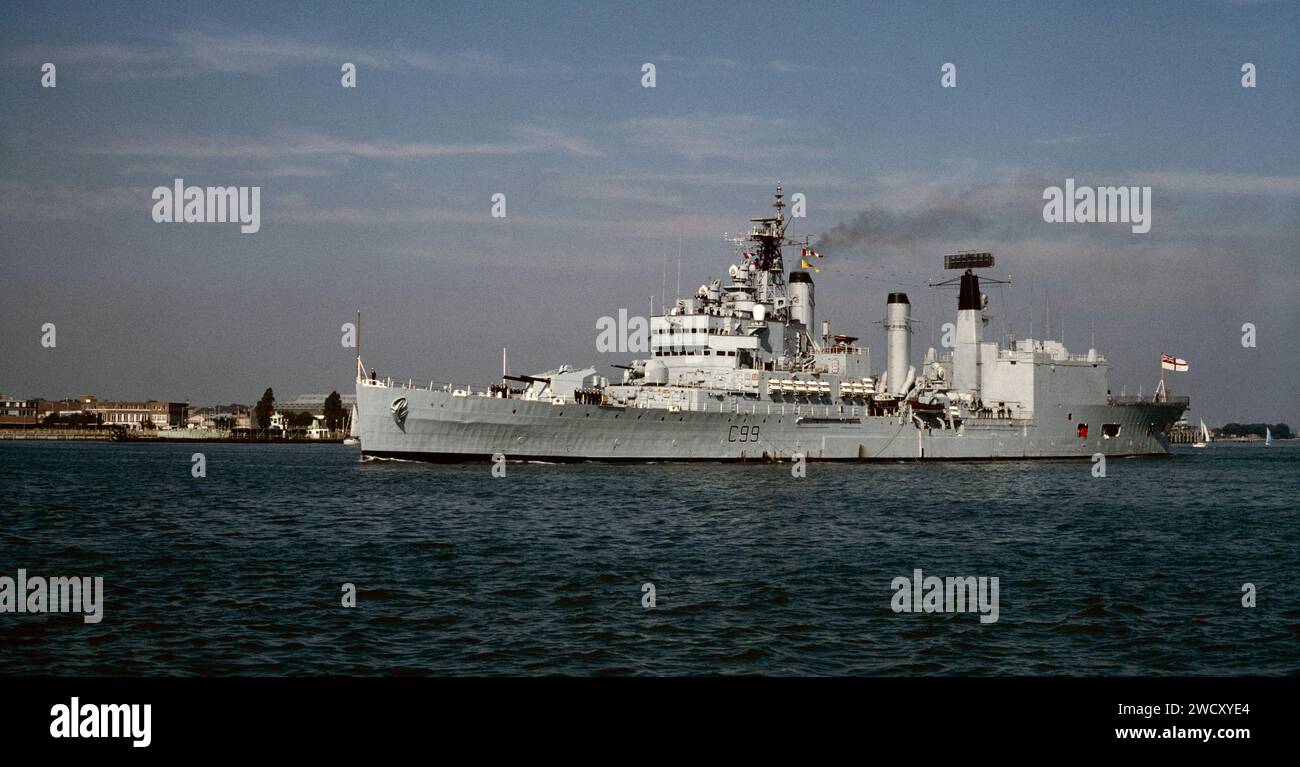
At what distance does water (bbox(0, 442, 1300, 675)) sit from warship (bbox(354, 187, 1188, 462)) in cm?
856

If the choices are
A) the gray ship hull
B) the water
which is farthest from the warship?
the water

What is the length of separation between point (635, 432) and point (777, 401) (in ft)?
34.8

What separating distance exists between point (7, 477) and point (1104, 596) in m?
57.1

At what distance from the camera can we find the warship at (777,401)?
52312 millimetres

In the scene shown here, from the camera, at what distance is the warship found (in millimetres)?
52312

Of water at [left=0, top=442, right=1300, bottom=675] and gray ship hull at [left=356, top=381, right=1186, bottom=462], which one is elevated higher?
gray ship hull at [left=356, top=381, right=1186, bottom=462]

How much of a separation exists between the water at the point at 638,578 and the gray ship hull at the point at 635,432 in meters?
7.79

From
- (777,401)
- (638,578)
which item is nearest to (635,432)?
(777,401)

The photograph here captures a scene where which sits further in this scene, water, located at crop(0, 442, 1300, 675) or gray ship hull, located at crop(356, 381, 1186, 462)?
gray ship hull, located at crop(356, 381, 1186, 462)

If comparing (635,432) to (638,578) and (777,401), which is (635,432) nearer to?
(777,401)

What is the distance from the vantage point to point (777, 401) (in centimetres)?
6116

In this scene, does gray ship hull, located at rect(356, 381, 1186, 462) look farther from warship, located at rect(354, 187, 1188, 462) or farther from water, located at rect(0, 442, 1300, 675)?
water, located at rect(0, 442, 1300, 675)

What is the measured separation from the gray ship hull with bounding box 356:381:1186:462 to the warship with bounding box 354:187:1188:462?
0.08m

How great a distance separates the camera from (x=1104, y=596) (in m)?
19.7
